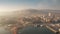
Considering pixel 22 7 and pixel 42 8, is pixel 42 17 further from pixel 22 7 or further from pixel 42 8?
pixel 22 7

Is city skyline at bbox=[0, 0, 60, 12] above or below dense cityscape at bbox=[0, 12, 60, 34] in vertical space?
above

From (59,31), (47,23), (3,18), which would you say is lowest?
(59,31)

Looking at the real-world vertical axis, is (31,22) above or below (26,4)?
below

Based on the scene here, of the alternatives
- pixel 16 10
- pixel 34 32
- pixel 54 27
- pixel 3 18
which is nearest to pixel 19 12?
pixel 16 10

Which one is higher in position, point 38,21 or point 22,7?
point 22,7

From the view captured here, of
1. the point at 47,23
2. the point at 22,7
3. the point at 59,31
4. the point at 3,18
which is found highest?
the point at 22,7

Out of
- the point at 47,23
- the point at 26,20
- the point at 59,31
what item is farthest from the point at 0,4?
the point at 59,31

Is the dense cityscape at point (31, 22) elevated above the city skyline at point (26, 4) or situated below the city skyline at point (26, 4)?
below

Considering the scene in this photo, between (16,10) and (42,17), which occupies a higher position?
(16,10)

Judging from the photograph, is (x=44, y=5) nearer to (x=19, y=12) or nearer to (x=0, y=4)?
(x=19, y=12)
